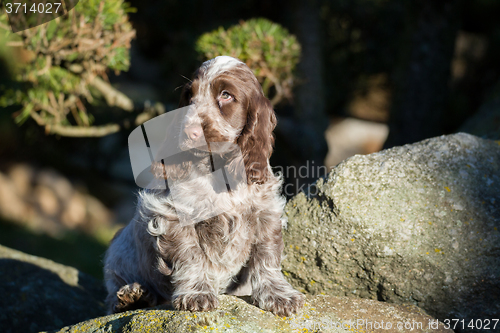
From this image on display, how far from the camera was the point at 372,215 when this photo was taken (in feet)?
10.0

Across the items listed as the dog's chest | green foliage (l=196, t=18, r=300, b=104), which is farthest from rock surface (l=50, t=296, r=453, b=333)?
green foliage (l=196, t=18, r=300, b=104)

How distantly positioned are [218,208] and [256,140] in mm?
519

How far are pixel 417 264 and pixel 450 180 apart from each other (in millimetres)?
688

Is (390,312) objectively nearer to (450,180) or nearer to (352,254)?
(352,254)

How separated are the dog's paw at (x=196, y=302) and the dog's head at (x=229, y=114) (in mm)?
796

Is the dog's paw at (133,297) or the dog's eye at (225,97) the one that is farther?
the dog's paw at (133,297)

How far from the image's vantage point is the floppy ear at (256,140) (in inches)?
111

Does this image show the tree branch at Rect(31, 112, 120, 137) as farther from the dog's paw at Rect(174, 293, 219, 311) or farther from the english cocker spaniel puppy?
the dog's paw at Rect(174, 293, 219, 311)

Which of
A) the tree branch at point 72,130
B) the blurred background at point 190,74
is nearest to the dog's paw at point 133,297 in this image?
the blurred background at point 190,74

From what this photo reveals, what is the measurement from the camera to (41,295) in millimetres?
3770

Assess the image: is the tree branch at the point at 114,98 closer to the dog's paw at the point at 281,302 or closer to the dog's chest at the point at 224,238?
the dog's chest at the point at 224,238

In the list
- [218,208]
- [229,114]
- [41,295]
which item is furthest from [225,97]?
[41,295]

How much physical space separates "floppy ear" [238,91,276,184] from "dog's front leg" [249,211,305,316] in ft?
1.08

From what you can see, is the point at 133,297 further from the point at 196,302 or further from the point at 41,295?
the point at 41,295
